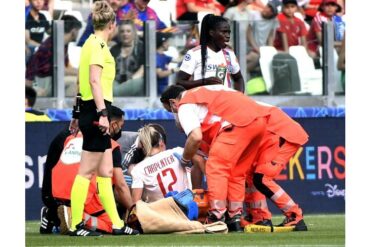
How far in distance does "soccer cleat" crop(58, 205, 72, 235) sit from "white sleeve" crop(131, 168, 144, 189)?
105 cm

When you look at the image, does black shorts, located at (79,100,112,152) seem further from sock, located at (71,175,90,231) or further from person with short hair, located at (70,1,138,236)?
sock, located at (71,175,90,231)

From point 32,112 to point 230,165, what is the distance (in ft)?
14.1

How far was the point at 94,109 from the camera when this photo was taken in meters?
8.96

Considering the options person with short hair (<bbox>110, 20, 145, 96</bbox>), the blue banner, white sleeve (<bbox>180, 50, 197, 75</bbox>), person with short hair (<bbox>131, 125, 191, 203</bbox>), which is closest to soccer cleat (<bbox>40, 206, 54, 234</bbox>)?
person with short hair (<bbox>131, 125, 191, 203</bbox>)

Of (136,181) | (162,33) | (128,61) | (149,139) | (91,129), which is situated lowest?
(136,181)

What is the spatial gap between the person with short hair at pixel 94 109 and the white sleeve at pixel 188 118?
0.69 m

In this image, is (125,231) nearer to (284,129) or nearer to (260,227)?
(260,227)

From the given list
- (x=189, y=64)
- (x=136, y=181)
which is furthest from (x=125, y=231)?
(x=189, y=64)

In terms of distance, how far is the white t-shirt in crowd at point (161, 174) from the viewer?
10.5m

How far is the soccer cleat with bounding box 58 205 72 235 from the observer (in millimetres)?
9602

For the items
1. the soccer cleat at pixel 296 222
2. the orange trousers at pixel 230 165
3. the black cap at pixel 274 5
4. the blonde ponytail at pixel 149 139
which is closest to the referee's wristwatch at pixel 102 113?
the orange trousers at pixel 230 165

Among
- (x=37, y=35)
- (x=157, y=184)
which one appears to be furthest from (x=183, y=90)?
(x=37, y=35)

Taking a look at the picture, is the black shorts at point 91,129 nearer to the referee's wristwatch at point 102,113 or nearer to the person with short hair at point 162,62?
the referee's wristwatch at point 102,113
